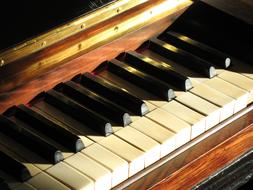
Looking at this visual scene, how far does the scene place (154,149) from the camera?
236 cm

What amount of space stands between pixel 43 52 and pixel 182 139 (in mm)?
551

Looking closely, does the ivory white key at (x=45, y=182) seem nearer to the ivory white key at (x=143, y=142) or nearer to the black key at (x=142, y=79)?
the ivory white key at (x=143, y=142)

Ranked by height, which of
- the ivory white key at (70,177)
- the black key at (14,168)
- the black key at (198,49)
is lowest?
the ivory white key at (70,177)

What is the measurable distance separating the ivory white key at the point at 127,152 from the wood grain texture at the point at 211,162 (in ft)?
0.33

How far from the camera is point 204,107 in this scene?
2.57 metres

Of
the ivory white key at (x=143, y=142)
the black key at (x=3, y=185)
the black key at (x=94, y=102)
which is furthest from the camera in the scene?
the black key at (x=94, y=102)

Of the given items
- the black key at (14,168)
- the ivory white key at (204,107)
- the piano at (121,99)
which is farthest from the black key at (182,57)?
the black key at (14,168)

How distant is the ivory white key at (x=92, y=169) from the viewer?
2197 mm

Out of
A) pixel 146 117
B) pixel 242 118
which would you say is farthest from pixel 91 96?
pixel 242 118

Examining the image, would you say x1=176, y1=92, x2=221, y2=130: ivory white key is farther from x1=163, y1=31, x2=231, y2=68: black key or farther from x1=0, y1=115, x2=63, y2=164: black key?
x1=0, y1=115, x2=63, y2=164: black key

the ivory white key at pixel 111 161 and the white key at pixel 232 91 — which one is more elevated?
the white key at pixel 232 91

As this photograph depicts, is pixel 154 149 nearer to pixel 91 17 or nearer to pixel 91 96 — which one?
pixel 91 96

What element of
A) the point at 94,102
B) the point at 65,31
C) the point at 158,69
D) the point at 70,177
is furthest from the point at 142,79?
the point at 70,177

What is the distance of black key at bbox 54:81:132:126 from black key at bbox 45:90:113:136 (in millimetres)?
38
